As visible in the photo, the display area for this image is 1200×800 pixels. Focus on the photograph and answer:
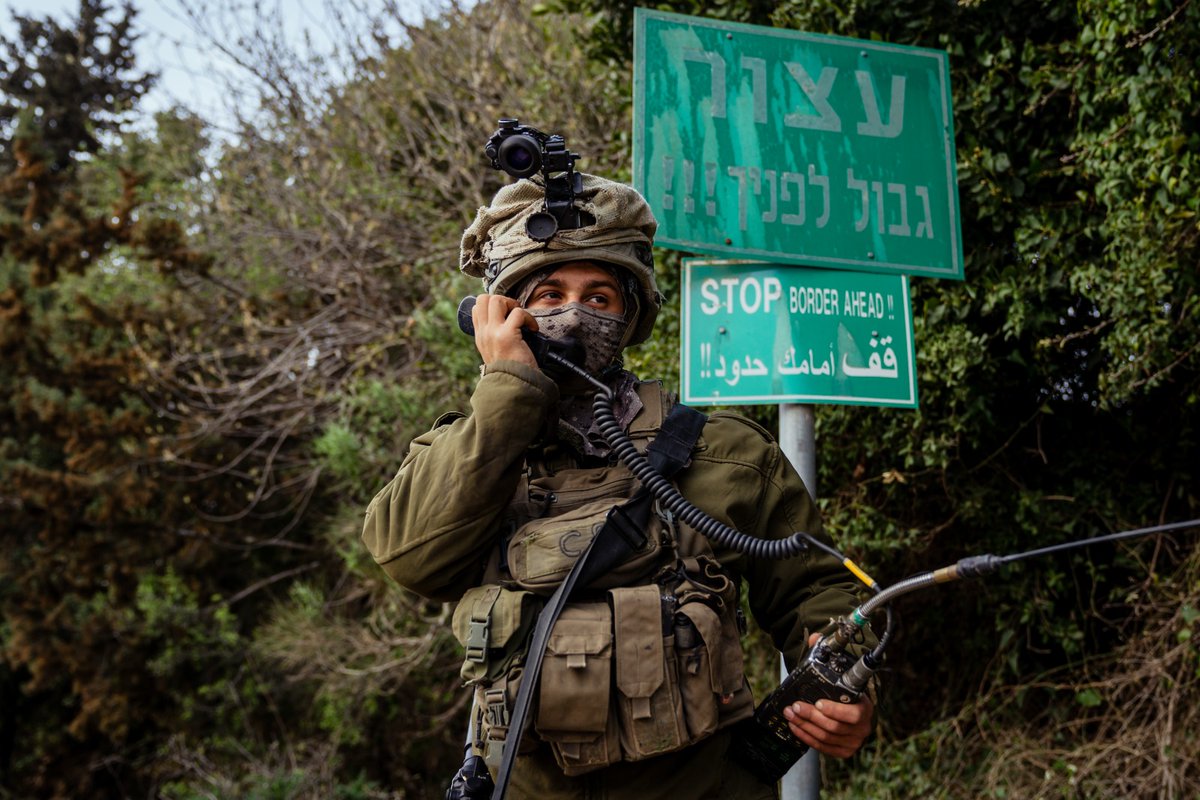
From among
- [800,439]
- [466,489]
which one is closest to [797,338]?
[800,439]

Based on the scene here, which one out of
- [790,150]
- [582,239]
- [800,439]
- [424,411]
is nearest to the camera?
[582,239]

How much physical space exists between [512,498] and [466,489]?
176 millimetres

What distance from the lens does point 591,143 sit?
6.25 m

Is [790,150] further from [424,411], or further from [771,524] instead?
[424,411]

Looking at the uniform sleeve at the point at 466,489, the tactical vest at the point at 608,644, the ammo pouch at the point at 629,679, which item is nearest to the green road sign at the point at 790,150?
the uniform sleeve at the point at 466,489

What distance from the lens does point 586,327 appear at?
218 centimetres

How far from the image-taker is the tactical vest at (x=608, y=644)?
6.05ft

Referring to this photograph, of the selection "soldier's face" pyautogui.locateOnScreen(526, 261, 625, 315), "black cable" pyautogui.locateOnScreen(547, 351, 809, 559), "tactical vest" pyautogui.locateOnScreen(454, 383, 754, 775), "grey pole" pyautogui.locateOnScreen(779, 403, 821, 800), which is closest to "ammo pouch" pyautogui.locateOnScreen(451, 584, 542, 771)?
"tactical vest" pyautogui.locateOnScreen(454, 383, 754, 775)

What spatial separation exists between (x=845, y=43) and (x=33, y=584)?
8.54 metres

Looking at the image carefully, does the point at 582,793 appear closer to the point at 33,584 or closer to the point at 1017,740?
the point at 1017,740

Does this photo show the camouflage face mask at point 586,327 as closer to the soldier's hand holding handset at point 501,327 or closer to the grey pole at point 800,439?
the soldier's hand holding handset at point 501,327

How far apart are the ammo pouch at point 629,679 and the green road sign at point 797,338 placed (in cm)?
106

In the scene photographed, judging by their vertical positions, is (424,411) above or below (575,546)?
above

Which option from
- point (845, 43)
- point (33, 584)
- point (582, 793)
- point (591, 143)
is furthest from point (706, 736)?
point (33, 584)
